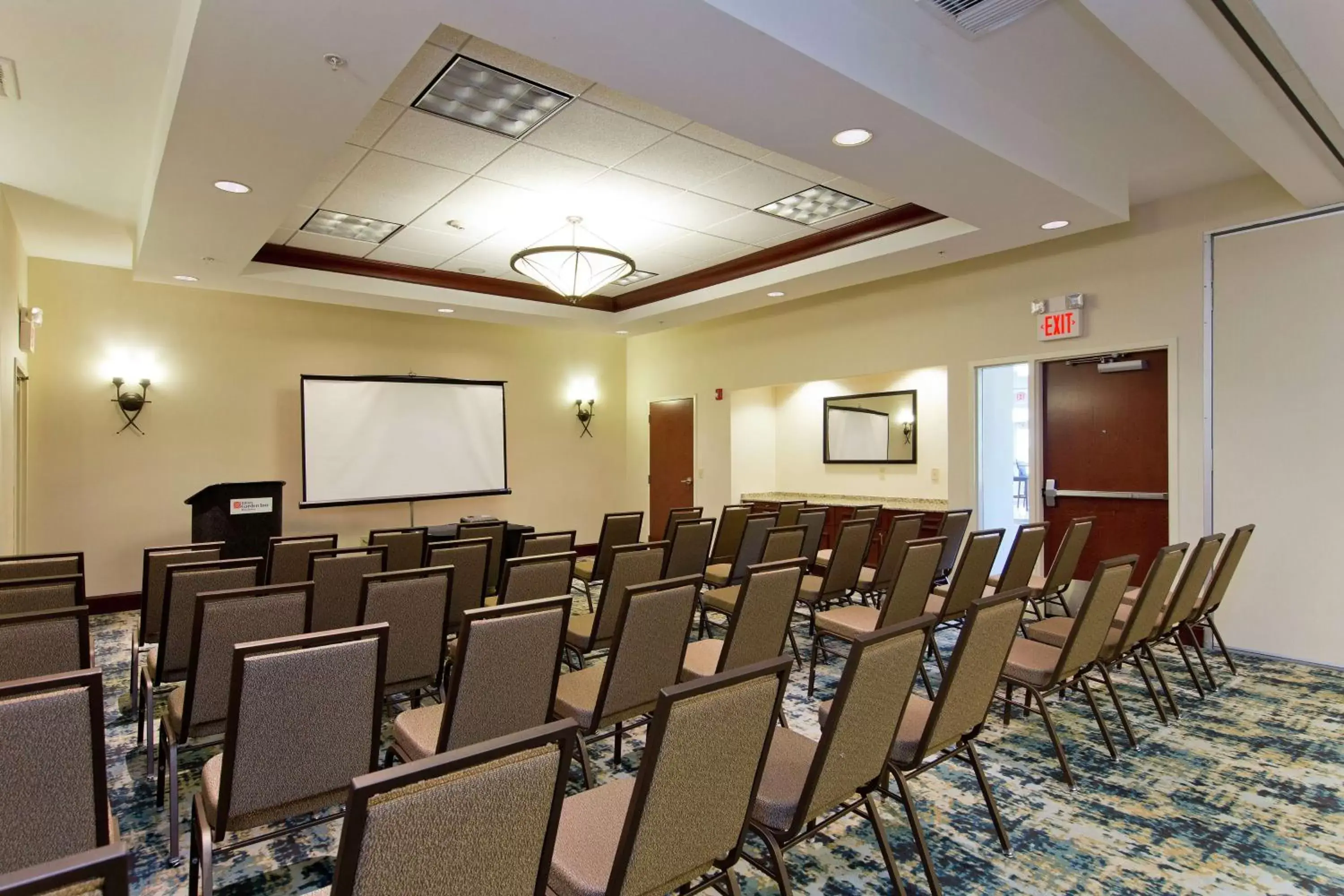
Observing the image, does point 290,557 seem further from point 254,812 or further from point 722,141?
point 722,141

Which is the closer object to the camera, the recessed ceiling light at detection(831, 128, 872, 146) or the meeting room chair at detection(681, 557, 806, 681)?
the meeting room chair at detection(681, 557, 806, 681)

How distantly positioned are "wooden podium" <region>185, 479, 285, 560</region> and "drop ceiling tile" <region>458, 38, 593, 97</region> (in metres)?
4.31

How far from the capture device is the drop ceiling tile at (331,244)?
562 cm

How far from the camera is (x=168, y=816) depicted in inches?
100

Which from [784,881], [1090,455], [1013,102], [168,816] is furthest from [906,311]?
[168,816]

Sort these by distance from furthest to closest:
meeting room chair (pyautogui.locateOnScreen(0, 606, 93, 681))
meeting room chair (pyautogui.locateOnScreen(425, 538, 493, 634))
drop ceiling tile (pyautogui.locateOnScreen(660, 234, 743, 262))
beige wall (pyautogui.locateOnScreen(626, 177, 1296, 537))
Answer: drop ceiling tile (pyautogui.locateOnScreen(660, 234, 743, 262)) → beige wall (pyautogui.locateOnScreen(626, 177, 1296, 537)) → meeting room chair (pyautogui.locateOnScreen(425, 538, 493, 634)) → meeting room chair (pyautogui.locateOnScreen(0, 606, 93, 681))

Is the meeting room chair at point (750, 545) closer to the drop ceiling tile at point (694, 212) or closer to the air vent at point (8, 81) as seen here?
the drop ceiling tile at point (694, 212)

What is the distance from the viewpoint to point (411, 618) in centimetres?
272

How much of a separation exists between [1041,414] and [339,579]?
5.15 m

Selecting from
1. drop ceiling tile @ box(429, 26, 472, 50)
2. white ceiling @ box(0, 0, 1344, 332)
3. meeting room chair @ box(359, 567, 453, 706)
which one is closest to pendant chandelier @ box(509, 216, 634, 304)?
white ceiling @ box(0, 0, 1344, 332)

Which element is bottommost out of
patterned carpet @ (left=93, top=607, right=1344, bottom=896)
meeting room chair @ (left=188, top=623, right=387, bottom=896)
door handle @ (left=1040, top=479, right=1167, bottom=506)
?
patterned carpet @ (left=93, top=607, right=1344, bottom=896)

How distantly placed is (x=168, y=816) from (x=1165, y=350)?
20.2 ft

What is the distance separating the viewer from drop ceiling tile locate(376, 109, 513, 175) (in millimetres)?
3684

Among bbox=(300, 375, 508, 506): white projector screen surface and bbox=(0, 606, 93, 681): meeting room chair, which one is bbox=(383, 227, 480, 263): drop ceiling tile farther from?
bbox=(0, 606, 93, 681): meeting room chair
